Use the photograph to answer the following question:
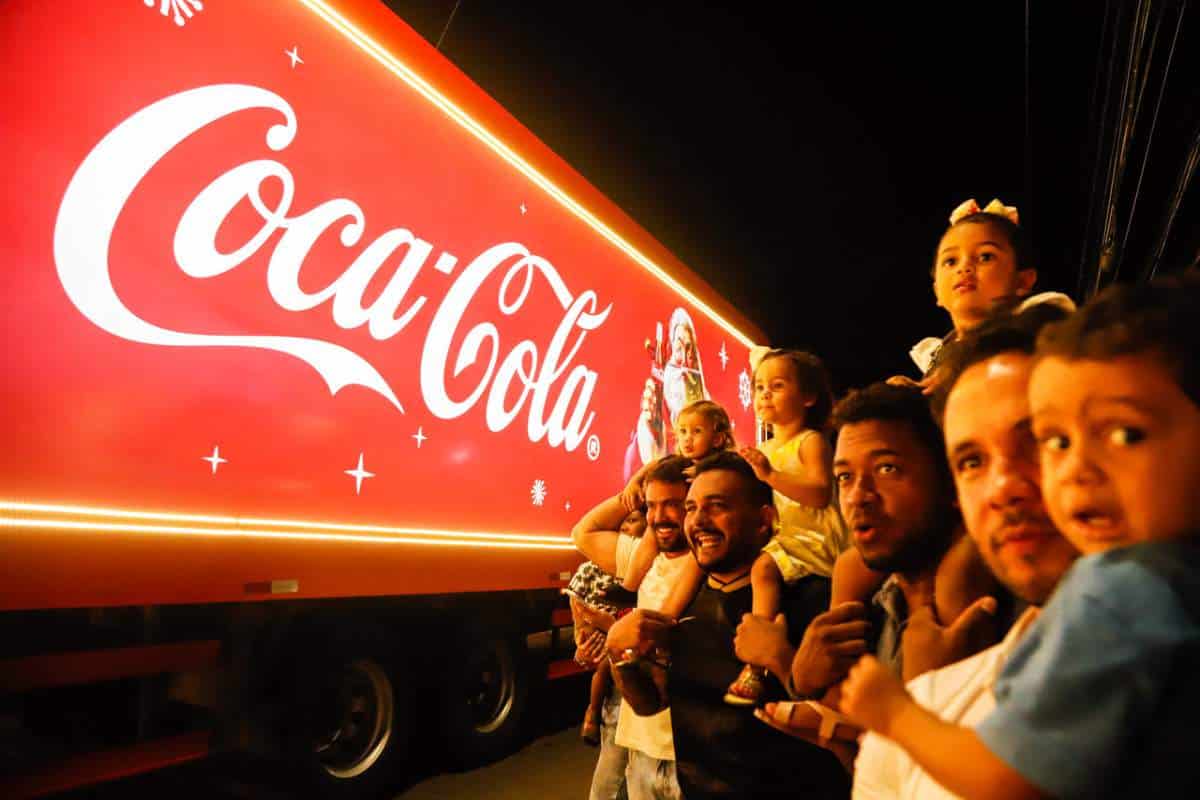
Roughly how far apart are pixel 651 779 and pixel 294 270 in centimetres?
226

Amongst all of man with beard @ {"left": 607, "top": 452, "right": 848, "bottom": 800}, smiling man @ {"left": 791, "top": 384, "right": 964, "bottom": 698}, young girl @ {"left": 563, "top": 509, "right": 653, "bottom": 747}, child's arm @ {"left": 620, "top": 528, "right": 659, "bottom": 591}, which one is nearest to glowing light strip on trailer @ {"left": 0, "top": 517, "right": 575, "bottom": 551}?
young girl @ {"left": 563, "top": 509, "right": 653, "bottom": 747}

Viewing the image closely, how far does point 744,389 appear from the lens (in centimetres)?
737

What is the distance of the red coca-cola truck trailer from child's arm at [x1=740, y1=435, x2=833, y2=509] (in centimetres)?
180

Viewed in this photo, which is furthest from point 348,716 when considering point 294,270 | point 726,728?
point 726,728

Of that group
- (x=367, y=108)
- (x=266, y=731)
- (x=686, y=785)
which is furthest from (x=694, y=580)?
(x=367, y=108)

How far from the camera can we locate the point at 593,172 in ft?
34.2

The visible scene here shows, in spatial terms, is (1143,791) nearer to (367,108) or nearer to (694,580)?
(694,580)

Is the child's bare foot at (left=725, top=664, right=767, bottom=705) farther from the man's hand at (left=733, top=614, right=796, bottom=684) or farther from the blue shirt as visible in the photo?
the blue shirt

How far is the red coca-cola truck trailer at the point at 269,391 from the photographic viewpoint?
2074 mm

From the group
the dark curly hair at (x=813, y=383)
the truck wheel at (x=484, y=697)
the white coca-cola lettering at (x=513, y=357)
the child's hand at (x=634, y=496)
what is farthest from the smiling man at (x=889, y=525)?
the truck wheel at (x=484, y=697)

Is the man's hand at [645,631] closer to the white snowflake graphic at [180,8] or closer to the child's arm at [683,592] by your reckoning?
the child's arm at [683,592]

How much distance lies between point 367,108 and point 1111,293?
306 centimetres

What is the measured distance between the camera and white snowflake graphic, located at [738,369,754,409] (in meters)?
7.23

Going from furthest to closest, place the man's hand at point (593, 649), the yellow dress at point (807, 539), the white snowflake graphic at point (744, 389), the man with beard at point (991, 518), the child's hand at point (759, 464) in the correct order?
the white snowflake graphic at point (744, 389) < the man's hand at point (593, 649) < the yellow dress at point (807, 539) < the child's hand at point (759, 464) < the man with beard at point (991, 518)
